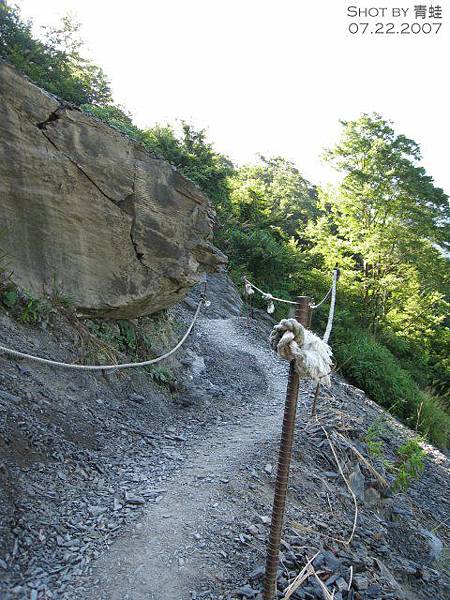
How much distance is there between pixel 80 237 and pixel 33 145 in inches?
44.9

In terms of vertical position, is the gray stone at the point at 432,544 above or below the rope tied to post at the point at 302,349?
below

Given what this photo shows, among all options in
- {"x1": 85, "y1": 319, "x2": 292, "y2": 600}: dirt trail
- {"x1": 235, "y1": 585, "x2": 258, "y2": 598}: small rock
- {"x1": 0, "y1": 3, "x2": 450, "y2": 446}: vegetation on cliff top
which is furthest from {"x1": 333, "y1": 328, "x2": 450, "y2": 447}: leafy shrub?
{"x1": 235, "y1": 585, "x2": 258, "y2": 598}: small rock

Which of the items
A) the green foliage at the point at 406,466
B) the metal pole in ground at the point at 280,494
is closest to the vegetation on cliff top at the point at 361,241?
the green foliage at the point at 406,466

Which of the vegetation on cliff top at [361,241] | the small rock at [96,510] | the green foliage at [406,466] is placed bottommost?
the small rock at [96,510]

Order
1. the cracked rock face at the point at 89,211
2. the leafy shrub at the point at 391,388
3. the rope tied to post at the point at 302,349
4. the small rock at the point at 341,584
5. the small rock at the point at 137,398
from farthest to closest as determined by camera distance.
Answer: the leafy shrub at the point at 391,388, the small rock at the point at 137,398, the cracked rock face at the point at 89,211, the small rock at the point at 341,584, the rope tied to post at the point at 302,349

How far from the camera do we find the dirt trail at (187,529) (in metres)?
2.85

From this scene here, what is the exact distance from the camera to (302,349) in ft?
8.48

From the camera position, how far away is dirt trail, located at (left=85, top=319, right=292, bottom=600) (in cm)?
285

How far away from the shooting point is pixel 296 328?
258 centimetres

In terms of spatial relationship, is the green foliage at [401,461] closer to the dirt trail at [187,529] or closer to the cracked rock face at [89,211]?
the dirt trail at [187,529]

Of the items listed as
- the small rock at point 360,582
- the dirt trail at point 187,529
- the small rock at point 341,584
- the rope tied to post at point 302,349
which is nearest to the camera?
the rope tied to post at point 302,349

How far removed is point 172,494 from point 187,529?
0.49 metres

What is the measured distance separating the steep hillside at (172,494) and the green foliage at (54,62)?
35.3ft

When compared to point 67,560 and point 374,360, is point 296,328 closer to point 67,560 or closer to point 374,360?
point 67,560
